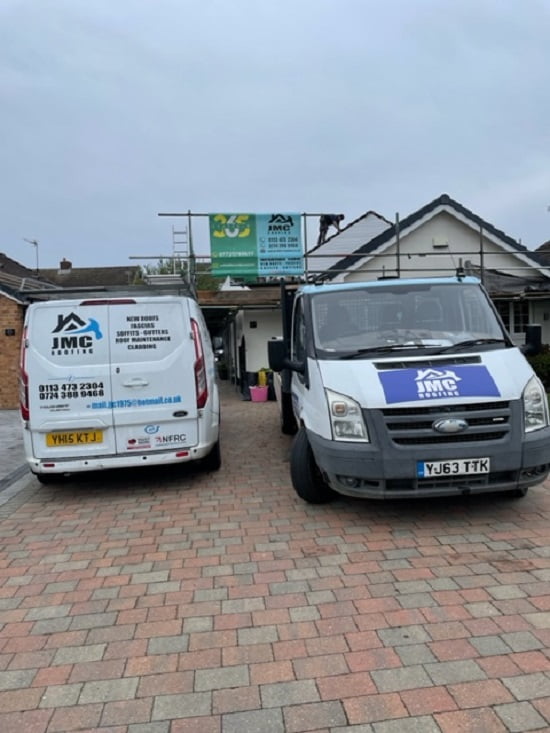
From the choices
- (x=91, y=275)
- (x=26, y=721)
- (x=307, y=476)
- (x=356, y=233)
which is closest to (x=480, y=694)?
(x=26, y=721)

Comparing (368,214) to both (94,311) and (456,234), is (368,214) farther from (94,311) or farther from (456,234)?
(94,311)

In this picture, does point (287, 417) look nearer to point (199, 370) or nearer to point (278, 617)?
point (199, 370)

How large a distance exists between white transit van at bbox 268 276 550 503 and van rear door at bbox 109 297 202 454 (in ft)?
4.54

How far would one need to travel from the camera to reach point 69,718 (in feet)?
7.83

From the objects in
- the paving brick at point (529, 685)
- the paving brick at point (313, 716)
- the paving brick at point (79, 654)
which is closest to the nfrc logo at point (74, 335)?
the paving brick at point (79, 654)

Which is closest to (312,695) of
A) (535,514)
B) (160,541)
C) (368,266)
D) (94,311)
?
(160,541)

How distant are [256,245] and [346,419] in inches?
347

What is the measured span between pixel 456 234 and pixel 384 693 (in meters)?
17.8

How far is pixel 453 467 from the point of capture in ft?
13.4

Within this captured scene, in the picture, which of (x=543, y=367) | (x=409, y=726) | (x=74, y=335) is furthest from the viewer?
(x=543, y=367)

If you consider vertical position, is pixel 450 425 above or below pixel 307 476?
above

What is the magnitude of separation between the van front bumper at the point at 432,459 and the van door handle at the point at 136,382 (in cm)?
227

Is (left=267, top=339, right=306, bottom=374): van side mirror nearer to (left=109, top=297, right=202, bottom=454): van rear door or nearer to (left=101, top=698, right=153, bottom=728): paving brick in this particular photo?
(left=109, top=297, right=202, bottom=454): van rear door

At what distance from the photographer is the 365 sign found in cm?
1230
